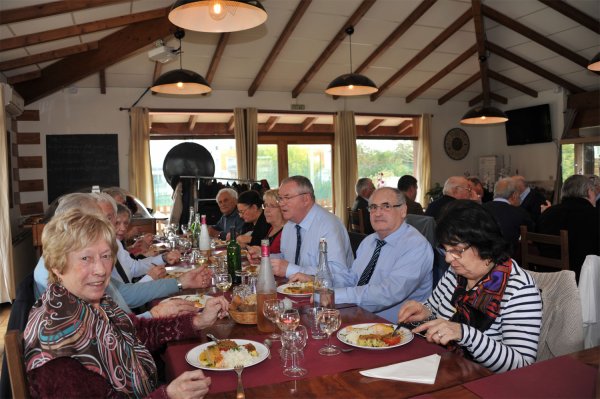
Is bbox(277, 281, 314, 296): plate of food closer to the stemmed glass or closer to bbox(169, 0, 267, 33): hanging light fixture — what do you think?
the stemmed glass

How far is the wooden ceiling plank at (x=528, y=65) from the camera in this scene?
8852 millimetres

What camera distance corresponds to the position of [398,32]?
8055 millimetres

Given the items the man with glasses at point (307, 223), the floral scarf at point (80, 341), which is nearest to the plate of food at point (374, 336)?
the floral scarf at point (80, 341)

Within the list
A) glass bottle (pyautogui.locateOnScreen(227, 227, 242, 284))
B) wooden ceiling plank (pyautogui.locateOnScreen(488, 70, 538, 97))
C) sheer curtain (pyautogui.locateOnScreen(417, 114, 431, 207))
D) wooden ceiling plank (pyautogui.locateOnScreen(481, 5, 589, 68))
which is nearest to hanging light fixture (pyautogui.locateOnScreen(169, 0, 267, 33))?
glass bottle (pyautogui.locateOnScreen(227, 227, 242, 284))

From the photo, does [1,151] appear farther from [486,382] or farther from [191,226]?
[486,382]

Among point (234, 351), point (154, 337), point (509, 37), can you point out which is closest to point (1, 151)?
point (154, 337)

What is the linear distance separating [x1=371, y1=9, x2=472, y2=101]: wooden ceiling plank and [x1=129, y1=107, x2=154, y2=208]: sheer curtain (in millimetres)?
4666

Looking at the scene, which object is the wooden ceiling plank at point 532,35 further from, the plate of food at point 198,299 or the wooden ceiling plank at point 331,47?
the plate of food at point 198,299

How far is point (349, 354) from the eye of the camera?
1664 millimetres

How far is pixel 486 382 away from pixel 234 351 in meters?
0.77

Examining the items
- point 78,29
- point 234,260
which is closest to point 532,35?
point 78,29

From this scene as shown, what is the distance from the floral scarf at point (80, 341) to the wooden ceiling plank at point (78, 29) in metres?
5.17

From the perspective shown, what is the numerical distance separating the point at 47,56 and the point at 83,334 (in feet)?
20.6

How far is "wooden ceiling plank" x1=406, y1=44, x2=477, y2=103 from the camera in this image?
29.8 feet
